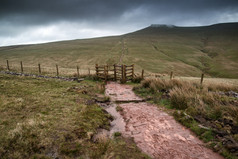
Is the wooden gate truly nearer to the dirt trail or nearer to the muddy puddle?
the muddy puddle

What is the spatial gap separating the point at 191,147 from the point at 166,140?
32.8 inches

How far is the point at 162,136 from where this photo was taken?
530cm

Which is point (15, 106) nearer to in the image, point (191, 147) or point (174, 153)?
point (174, 153)

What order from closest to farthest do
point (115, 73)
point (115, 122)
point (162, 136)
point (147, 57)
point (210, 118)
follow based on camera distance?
point (162, 136)
point (210, 118)
point (115, 122)
point (115, 73)
point (147, 57)

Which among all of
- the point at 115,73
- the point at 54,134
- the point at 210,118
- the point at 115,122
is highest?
the point at 115,73

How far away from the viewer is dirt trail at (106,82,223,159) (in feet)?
14.4

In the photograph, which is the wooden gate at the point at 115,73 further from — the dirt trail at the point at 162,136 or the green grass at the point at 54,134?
the green grass at the point at 54,134

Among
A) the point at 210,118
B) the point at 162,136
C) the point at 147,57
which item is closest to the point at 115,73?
the point at 210,118

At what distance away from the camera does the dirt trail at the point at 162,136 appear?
4.38 m

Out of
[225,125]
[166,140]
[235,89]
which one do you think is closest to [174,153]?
[166,140]

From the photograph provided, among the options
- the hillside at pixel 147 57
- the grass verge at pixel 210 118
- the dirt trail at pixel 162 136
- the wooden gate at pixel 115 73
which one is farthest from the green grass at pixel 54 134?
the hillside at pixel 147 57

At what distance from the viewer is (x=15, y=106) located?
6699 millimetres

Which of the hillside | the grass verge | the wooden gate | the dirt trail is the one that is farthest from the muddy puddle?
the hillside

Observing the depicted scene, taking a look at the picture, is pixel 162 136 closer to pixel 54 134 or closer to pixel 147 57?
pixel 54 134
